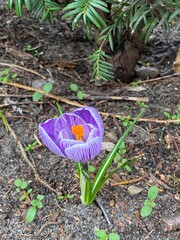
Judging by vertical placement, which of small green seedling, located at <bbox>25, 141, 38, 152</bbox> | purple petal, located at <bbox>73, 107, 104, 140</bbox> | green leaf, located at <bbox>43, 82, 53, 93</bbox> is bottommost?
small green seedling, located at <bbox>25, 141, 38, 152</bbox>

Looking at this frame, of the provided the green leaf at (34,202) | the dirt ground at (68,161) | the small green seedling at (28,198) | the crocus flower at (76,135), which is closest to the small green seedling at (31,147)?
the dirt ground at (68,161)

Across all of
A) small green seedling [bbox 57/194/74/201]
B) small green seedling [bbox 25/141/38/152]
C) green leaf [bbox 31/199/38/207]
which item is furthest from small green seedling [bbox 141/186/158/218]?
small green seedling [bbox 25/141/38/152]

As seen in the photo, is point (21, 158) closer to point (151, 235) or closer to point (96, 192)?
point (96, 192)

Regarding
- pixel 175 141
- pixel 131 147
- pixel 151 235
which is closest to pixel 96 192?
pixel 151 235

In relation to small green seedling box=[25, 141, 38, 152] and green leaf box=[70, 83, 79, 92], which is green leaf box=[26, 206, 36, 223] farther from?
green leaf box=[70, 83, 79, 92]

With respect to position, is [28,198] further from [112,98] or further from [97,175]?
[112,98]

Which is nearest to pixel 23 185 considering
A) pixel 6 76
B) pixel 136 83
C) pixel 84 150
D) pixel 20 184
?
pixel 20 184
